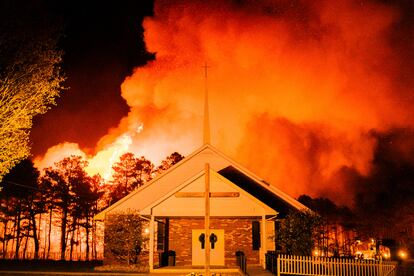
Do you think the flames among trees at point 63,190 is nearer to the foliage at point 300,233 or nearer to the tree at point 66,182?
the tree at point 66,182

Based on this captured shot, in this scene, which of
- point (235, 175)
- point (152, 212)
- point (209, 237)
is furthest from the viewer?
point (235, 175)

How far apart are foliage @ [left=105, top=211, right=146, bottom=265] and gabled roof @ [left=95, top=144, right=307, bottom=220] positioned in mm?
2812

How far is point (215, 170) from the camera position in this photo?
30.1 metres

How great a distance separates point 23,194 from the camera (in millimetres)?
58844

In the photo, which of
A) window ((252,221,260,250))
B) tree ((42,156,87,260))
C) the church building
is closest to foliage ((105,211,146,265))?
the church building

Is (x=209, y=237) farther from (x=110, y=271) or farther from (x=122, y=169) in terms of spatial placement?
(x=122, y=169)

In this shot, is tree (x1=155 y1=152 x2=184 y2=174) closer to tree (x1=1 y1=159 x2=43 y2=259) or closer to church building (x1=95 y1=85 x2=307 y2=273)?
tree (x1=1 y1=159 x2=43 y2=259)

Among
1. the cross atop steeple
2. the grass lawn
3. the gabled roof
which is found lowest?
the grass lawn

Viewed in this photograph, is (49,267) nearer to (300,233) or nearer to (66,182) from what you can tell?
(300,233)

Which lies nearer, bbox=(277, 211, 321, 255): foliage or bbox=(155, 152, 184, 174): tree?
bbox=(277, 211, 321, 255): foliage

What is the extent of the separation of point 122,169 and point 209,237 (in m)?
52.3

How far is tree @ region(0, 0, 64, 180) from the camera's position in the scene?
17.2 meters

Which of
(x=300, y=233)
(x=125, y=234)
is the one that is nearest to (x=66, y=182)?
(x=125, y=234)

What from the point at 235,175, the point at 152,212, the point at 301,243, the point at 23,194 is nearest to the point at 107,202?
the point at 23,194
